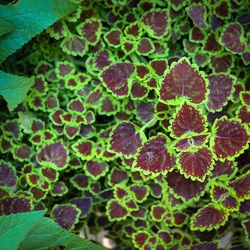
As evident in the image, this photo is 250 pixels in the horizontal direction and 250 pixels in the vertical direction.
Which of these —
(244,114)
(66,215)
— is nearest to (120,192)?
(66,215)

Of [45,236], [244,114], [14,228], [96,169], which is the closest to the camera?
[14,228]

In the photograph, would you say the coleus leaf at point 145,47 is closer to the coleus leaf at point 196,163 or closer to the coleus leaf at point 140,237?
the coleus leaf at point 196,163

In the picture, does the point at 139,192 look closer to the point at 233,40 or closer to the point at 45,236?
the point at 45,236

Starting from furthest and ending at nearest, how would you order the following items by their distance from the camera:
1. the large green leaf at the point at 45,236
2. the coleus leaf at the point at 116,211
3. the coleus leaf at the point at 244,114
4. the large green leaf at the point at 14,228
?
the coleus leaf at the point at 116,211
the coleus leaf at the point at 244,114
the large green leaf at the point at 45,236
the large green leaf at the point at 14,228

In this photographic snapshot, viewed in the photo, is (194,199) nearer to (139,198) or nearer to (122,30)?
(139,198)

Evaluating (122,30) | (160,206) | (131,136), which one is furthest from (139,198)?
(122,30)

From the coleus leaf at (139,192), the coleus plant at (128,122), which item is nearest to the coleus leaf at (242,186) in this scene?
the coleus plant at (128,122)

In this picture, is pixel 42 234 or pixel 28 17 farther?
pixel 28 17
